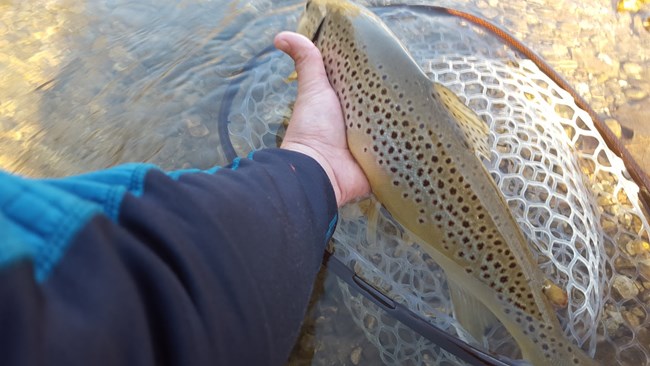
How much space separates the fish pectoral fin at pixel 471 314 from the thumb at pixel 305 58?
3.44ft

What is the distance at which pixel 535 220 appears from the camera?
2.11 m

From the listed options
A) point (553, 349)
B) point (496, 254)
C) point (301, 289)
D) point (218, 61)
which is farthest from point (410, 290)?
point (218, 61)

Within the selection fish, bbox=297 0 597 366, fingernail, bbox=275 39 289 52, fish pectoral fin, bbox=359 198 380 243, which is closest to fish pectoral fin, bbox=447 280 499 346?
fish, bbox=297 0 597 366

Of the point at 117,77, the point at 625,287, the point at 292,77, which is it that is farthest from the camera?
the point at 117,77

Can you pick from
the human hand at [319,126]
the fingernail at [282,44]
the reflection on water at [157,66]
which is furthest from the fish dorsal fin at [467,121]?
the reflection on water at [157,66]

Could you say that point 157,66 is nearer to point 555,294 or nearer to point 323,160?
point 323,160

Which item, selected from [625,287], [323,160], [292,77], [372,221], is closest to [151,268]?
[323,160]

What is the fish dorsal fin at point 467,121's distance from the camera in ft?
6.10

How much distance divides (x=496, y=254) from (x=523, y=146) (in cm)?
74

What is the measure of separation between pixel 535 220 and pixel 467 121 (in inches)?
23.7

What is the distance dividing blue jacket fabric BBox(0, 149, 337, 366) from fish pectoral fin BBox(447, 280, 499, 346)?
744mm

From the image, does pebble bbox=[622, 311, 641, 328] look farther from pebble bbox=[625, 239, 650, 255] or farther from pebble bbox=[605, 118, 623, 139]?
pebble bbox=[605, 118, 623, 139]

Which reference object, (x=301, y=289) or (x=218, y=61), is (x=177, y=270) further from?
(x=218, y=61)

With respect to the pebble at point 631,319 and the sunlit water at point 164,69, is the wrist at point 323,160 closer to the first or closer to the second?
the sunlit water at point 164,69
